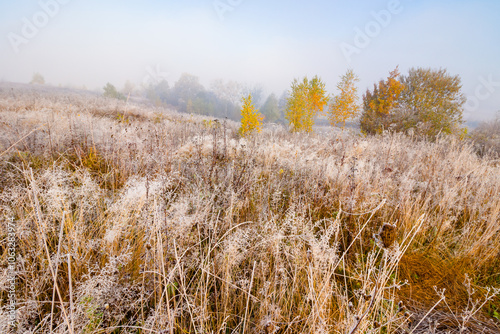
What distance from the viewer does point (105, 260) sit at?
1.43 m

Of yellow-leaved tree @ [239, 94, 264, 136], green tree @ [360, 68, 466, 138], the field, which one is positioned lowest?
the field

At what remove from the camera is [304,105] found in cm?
1206

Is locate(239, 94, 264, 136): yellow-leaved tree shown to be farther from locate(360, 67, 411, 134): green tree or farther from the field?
locate(360, 67, 411, 134): green tree

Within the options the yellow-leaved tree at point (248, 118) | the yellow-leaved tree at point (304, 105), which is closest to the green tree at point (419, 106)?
the yellow-leaved tree at point (304, 105)

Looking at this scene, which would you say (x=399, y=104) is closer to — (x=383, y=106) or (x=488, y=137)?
(x=383, y=106)

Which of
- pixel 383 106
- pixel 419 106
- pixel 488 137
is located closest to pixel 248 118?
pixel 383 106

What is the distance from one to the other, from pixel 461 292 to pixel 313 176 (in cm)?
170

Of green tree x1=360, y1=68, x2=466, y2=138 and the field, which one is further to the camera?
green tree x1=360, y1=68, x2=466, y2=138

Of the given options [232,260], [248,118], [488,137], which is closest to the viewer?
[232,260]

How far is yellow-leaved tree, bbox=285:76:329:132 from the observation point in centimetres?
1201

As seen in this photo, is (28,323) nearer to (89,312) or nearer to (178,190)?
(89,312)

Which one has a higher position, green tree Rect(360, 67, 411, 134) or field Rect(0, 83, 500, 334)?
green tree Rect(360, 67, 411, 134)

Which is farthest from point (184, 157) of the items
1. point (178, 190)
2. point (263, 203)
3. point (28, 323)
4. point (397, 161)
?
point (397, 161)

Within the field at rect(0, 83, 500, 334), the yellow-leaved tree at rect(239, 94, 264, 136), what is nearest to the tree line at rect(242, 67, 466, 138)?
the yellow-leaved tree at rect(239, 94, 264, 136)
